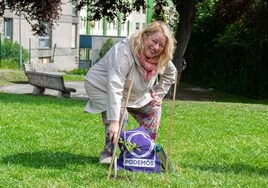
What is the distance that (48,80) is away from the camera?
20.5 metres

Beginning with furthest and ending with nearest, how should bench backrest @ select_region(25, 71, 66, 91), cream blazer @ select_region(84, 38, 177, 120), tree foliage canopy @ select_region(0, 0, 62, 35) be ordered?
tree foliage canopy @ select_region(0, 0, 62, 35) → bench backrest @ select_region(25, 71, 66, 91) → cream blazer @ select_region(84, 38, 177, 120)

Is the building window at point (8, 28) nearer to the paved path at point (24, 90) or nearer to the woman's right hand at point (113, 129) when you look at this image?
the paved path at point (24, 90)

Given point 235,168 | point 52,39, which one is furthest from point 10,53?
point 235,168

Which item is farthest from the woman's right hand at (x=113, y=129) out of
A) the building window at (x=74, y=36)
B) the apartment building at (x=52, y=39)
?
the building window at (x=74, y=36)

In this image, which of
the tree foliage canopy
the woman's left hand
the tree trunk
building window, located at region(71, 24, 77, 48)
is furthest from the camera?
building window, located at region(71, 24, 77, 48)

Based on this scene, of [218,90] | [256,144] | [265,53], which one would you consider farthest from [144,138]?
[218,90]

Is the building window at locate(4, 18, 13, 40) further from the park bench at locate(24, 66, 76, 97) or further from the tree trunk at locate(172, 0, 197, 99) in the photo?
the park bench at locate(24, 66, 76, 97)

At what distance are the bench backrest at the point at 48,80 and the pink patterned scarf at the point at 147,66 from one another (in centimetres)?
1354

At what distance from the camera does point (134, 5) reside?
81.5ft

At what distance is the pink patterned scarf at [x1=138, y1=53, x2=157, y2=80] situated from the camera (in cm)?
651

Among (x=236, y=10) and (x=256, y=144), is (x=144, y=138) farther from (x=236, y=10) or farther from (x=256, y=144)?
(x=236, y=10)

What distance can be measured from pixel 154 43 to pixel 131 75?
378 millimetres

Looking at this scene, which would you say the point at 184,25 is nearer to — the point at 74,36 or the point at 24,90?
the point at 24,90

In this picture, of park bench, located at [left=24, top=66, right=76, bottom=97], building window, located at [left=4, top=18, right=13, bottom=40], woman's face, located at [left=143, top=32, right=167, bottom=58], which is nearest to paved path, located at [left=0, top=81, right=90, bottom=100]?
park bench, located at [left=24, top=66, right=76, bottom=97]
